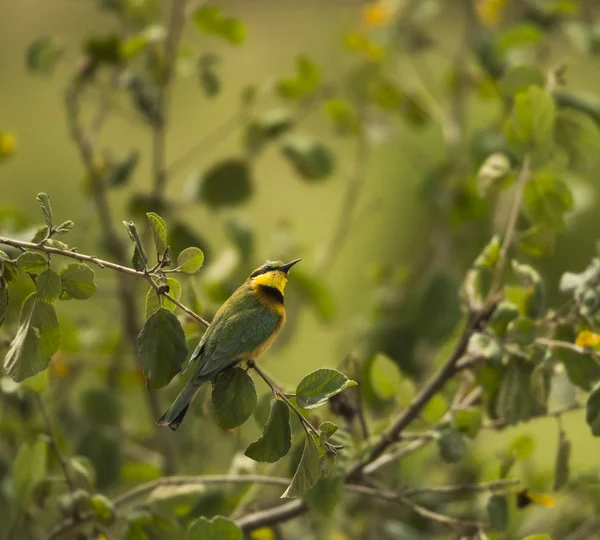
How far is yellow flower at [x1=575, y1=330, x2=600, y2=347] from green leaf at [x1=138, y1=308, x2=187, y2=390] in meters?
0.24

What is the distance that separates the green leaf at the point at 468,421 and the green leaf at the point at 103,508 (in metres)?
0.23

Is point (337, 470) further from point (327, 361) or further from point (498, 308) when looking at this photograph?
point (327, 361)

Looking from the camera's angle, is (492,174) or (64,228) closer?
(64,228)

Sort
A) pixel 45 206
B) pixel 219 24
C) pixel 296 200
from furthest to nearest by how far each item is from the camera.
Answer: pixel 296 200, pixel 219 24, pixel 45 206

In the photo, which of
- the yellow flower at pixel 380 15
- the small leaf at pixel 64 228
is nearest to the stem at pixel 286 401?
the small leaf at pixel 64 228

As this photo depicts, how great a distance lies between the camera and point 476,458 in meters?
0.95

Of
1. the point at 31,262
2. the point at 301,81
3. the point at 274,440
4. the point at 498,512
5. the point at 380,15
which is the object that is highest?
the point at 380,15

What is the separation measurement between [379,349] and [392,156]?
646 millimetres

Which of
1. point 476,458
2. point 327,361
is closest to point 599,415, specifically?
point 476,458

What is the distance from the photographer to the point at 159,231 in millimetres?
359

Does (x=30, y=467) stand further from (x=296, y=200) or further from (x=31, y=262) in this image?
(x=296, y=200)

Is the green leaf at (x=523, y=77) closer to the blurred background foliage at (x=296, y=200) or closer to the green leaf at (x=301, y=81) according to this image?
the blurred background foliage at (x=296, y=200)

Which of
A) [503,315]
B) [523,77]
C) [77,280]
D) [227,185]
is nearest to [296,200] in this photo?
[227,185]

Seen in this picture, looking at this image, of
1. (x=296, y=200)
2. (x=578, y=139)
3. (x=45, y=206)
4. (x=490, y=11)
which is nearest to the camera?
(x=45, y=206)
